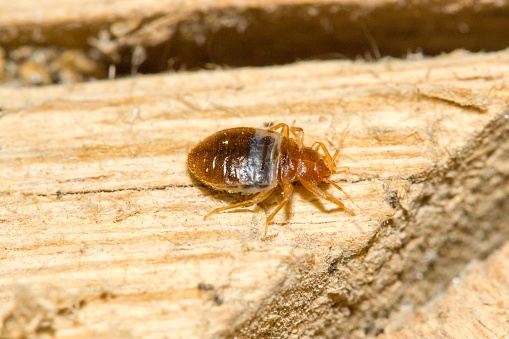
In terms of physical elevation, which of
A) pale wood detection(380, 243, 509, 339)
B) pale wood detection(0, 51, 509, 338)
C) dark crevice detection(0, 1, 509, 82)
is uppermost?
dark crevice detection(0, 1, 509, 82)

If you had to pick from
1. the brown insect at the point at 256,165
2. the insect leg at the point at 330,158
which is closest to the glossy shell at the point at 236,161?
the brown insect at the point at 256,165

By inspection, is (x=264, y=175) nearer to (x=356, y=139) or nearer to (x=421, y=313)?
(x=356, y=139)

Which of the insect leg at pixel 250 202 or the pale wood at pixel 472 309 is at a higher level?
the insect leg at pixel 250 202

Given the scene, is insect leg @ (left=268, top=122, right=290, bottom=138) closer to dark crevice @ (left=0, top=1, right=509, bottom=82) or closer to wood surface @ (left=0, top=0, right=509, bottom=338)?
wood surface @ (left=0, top=0, right=509, bottom=338)

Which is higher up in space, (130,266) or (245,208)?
(245,208)

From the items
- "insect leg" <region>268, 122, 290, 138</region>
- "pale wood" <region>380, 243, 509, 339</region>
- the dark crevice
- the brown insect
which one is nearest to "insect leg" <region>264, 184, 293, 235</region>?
the brown insect

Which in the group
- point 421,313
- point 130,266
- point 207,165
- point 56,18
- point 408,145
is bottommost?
point 421,313

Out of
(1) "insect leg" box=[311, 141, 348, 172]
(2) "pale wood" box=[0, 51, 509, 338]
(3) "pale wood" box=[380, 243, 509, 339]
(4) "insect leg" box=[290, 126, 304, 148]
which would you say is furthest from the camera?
(4) "insect leg" box=[290, 126, 304, 148]

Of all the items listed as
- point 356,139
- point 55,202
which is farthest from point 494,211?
point 55,202

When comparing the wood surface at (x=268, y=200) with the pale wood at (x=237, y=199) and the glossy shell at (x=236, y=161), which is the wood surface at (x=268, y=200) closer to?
the pale wood at (x=237, y=199)
